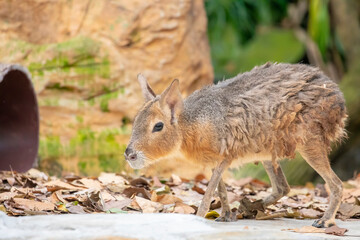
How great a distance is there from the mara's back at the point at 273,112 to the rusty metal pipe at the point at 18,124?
2.22 metres

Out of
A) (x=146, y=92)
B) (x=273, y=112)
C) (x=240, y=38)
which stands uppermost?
(x=240, y=38)

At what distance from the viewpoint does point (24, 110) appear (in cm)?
610

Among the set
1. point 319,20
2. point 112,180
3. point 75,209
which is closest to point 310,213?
point 112,180

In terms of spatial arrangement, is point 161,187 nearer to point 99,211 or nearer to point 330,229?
point 99,211

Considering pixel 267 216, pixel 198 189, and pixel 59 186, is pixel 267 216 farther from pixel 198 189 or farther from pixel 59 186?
pixel 59 186

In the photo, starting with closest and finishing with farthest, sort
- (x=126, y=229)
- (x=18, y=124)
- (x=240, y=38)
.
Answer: (x=126, y=229) < (x=18, y=124) < (x=240, y=38)

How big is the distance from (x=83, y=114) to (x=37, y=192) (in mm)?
2261

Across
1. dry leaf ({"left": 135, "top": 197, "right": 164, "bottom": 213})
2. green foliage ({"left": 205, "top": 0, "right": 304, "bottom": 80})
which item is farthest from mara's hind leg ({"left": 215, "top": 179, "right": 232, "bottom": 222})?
green foliage ({"left": 205, "top": 0, "right": 304, "bottom": 80})

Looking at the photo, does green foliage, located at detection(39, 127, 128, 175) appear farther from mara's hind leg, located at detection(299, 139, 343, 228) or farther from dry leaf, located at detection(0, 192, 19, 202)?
mara's hind leg, located at detection(299, 139, 343, 228)

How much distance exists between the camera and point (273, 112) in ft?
13.8

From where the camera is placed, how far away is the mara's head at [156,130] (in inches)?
163

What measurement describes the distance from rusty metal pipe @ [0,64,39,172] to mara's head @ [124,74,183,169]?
6.61ft

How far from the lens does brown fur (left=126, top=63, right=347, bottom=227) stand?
13.7 ft

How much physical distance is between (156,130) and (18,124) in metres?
2.44
